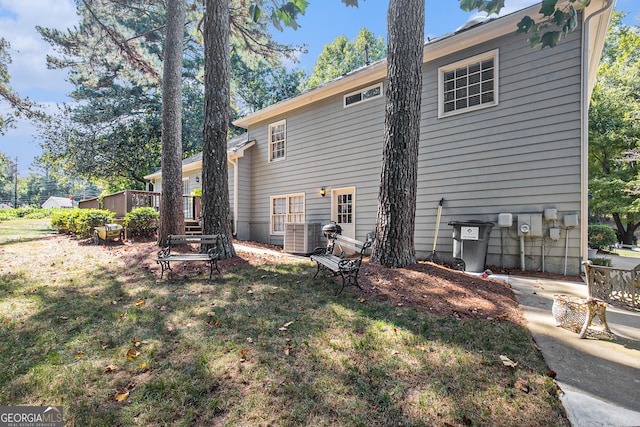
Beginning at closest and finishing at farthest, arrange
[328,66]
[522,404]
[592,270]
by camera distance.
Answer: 1. [522,404]
2. [592,270]
3. [328,66]

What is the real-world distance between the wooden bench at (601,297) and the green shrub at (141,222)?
1039cm

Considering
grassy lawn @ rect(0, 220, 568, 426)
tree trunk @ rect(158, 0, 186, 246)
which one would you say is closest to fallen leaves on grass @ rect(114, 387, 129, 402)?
grassy lawn @ rect(0, 220, 568, 426)

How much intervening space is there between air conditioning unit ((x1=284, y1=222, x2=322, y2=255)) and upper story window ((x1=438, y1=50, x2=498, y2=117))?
4847 mm

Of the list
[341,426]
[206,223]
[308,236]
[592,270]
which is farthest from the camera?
[308,236]

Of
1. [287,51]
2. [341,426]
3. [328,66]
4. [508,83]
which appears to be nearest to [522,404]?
[341,426]

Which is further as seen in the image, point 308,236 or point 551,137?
point 308,236

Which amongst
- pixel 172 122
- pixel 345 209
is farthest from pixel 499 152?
pixel 172 122

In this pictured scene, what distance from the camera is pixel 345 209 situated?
29.3 feet

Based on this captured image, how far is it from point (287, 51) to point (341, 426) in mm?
12329

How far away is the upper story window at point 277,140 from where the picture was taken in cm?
1071

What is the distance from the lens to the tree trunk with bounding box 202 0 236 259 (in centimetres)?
594

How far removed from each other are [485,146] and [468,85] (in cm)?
162

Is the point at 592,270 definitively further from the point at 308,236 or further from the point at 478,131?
the point at 308,236

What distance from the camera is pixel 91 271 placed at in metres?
5.39
